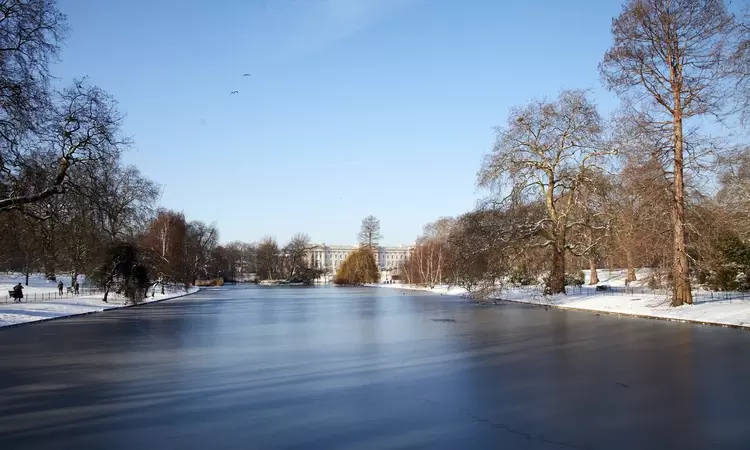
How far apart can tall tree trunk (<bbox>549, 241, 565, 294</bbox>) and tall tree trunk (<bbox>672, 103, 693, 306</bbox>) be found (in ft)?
34.8

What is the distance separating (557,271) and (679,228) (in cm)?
1178

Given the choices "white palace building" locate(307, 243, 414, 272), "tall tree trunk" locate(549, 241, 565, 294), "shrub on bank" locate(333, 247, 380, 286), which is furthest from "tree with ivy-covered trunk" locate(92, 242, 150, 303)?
"white palace building" locate(307, 243, 414, 272)

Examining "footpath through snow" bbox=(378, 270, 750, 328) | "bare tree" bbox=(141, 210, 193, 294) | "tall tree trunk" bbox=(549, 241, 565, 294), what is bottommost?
"footpath through snow" bbox=(378, 270, 750, 328)

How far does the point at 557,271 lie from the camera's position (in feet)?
109

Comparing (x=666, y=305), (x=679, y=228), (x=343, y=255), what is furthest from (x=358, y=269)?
(x=343, y=255)

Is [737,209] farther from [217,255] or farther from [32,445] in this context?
[217,255]

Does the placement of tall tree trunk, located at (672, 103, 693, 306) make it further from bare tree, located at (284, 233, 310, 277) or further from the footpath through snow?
bare tree, located at (284, 233, 310, 277)

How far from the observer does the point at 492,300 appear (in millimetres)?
35094

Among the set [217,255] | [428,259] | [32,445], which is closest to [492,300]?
[32,445]

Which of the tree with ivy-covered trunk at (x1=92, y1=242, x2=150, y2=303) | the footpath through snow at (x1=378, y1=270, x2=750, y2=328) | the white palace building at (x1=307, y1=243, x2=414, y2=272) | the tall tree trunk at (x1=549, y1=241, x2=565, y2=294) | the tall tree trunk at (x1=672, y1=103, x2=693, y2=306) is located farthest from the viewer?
the white palace building at (x1=307, y1=243, x2=414, y2=272)

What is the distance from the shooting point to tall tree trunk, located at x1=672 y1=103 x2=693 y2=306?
2144cm

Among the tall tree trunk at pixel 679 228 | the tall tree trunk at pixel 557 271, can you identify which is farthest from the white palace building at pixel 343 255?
the tall tree trunk at pixel 679 228

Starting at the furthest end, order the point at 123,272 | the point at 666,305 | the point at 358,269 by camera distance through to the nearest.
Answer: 1. the point at 358,269
2. the point at 123,272
3. the point at 666,305

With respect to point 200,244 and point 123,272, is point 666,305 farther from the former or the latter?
point 200,244
